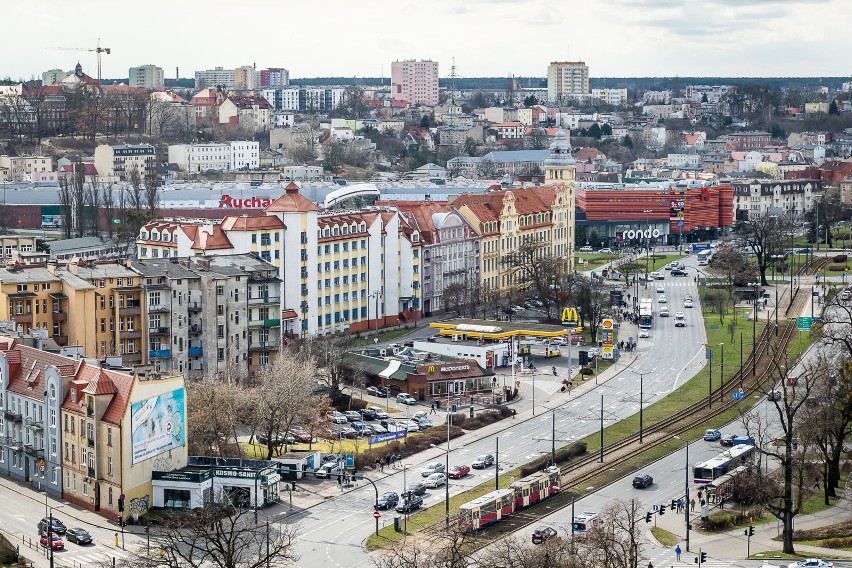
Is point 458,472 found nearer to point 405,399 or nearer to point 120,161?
point 405,399

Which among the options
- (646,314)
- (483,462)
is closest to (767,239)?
(646,314)

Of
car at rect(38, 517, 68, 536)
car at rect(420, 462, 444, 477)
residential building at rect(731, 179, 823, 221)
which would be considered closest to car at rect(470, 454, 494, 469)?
car at rect(420, 462, 444, 477)

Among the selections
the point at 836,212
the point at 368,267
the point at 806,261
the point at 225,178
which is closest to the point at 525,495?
the point at 368,267

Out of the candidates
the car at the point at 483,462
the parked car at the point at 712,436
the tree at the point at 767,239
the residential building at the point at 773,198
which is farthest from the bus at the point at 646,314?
the residential building at the point at 773,198

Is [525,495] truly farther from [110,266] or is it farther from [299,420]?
[110,266]

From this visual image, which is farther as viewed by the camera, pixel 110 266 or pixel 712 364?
pixel 712 364

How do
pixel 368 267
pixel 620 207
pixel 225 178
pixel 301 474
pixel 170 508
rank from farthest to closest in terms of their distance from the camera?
pixel 225 178 < pixel 620 207 < pixel 368 267 < pixel 301 474 < pixel 170 508
